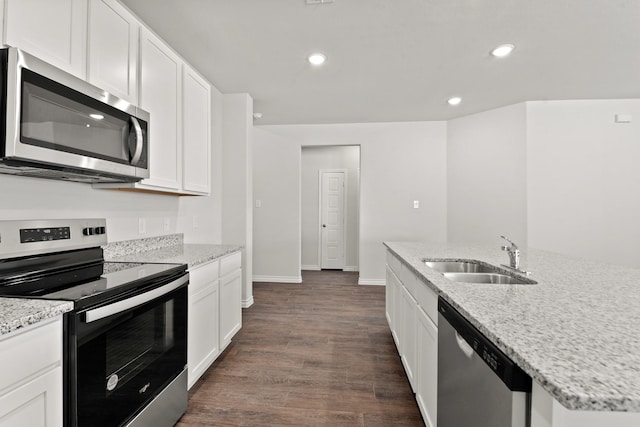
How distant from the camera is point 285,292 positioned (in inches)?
174

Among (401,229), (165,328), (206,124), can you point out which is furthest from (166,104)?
(401,229)

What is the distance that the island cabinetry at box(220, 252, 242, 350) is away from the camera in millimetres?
2350

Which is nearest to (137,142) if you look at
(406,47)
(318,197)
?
A: (406,47)

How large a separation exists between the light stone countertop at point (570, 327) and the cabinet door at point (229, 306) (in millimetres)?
1540

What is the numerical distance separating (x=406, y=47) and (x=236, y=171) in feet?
7.38

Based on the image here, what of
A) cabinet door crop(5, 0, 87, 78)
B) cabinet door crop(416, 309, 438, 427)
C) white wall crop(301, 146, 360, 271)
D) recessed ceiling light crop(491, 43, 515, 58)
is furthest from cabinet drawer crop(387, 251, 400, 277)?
white wall crop(301, 146, 360, 271)

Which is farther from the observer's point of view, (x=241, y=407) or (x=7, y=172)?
(x=241, y=407)

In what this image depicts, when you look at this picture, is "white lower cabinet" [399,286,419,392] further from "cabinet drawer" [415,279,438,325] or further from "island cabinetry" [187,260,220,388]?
"island cabinetry" [187,260,220,388]

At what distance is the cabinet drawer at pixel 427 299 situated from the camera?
4.63ft

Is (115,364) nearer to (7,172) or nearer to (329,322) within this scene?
(7,172)

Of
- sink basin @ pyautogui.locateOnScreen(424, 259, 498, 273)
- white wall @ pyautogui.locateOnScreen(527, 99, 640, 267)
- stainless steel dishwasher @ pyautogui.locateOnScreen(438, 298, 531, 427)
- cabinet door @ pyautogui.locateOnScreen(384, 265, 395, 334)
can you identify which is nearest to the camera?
stainless steel dishwasher @ pyautogui.locateOnScreen(438, 298, 531, 427)

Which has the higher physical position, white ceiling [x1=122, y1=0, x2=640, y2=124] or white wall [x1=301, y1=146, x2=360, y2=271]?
white ceiling [x1=122, y1=0, x2=640, y2=124]

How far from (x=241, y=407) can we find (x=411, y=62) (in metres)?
3.15

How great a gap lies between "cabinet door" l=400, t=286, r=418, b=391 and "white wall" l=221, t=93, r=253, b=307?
213 centimetres
